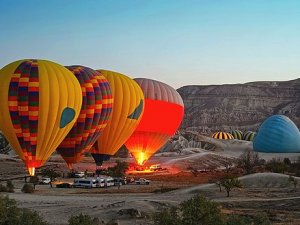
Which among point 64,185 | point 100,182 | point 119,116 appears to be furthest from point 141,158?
point 64,185

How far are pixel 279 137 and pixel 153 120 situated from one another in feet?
106

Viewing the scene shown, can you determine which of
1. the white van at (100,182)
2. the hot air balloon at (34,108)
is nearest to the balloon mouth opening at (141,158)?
the white van at (100,182)

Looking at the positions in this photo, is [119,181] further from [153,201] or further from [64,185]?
[153,201]

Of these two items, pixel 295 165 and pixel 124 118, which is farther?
pixel 295 165

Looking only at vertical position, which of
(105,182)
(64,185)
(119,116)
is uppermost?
(119,116)

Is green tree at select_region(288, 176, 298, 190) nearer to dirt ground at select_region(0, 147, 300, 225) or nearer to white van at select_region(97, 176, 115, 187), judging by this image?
dirt ground at select_region(0, 147, 300, 225)

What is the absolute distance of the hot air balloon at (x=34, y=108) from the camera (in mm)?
34594

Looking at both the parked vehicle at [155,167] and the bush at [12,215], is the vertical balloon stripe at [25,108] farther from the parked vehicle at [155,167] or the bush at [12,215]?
the parked vehicle at [155,167]

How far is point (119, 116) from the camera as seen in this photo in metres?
45.2

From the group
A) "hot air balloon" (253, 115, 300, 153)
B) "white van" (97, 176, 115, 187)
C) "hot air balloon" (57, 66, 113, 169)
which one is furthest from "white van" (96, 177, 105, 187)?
"hot air balloon" (253, 115, 300, 153)

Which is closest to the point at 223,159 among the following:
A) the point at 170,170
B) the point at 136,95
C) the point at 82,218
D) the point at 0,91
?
the point at 170,170

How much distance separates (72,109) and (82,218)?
22761 millimetres

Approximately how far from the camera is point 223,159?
235 feet

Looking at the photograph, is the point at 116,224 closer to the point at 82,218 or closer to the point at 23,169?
the point at 82,218
